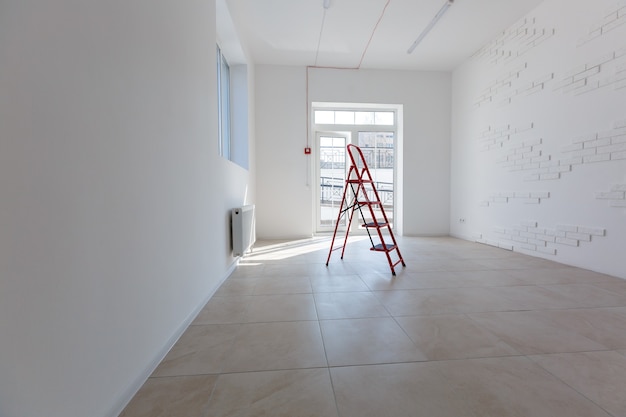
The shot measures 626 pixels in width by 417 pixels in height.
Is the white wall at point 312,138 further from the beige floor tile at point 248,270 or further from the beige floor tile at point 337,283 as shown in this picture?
the beige floor tile at point 337,283

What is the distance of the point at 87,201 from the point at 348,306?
5.33 feet

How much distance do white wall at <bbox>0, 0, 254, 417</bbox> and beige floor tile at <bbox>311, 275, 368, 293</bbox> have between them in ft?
3.72

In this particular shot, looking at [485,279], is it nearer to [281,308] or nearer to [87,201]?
[281,308]

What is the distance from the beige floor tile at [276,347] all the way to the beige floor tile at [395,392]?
0.59 feet

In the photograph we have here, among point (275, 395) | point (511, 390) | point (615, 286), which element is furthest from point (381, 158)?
point (275, 395)

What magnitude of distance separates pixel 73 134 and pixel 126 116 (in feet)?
1.09

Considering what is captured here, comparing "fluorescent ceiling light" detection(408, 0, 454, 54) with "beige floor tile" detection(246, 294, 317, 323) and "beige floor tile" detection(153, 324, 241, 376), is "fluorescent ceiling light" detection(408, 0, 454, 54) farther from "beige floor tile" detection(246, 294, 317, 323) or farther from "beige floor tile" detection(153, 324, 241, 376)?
"beige floor tile" detection(153, 324, 241, 376)

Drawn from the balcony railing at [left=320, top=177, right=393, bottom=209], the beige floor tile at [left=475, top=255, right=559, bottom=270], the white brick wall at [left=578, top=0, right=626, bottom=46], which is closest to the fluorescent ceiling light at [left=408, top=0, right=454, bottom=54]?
the white brick wall at [left=578, top=0, right=626, bottom=46]

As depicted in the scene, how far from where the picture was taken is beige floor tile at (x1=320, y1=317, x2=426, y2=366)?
138cm

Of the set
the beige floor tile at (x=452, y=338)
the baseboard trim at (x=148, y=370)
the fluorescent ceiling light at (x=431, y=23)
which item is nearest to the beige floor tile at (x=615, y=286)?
the beige floor tile at (x=452, y=338)

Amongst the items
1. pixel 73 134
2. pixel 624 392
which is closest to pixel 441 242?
pixel 624 392

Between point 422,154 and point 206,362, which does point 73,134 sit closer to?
point 206,362

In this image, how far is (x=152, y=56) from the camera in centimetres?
135

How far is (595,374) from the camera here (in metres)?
1.26
